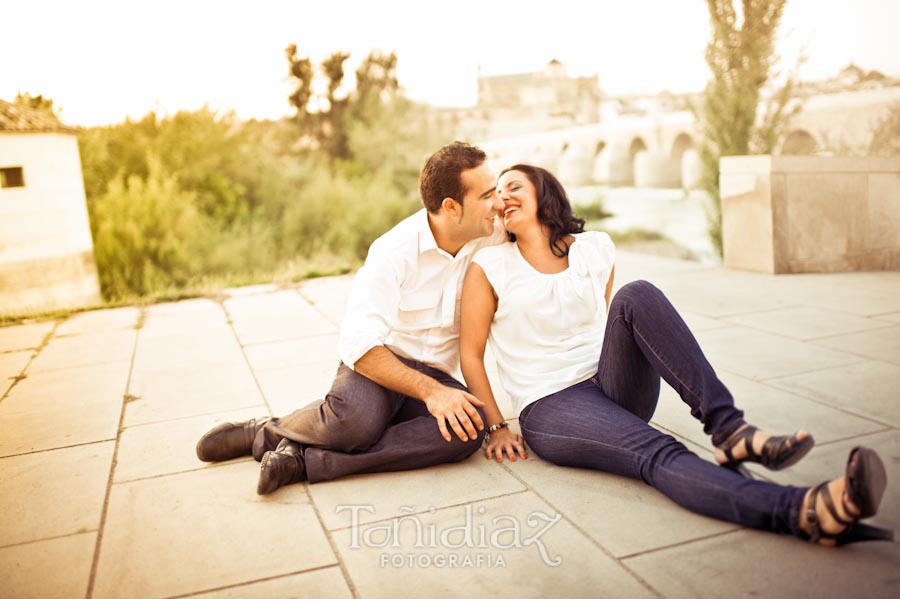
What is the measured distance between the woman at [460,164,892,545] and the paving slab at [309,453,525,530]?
0.16m

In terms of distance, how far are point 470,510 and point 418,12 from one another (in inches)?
602

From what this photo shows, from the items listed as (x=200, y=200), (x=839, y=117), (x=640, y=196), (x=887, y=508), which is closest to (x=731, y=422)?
(x=887, y=508)

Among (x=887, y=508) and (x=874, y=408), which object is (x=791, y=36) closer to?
(x=874, y=408)

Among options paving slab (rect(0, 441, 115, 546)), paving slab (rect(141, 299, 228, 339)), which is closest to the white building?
paving slab (rect(141, 299, 228, 339))

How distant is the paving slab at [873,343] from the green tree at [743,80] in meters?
3.95

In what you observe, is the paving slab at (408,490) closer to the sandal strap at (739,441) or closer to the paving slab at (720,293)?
the sandal strap at (739,441)

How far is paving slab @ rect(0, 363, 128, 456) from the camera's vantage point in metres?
3.34

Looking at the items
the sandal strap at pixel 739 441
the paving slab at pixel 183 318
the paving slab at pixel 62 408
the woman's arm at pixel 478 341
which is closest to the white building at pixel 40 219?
the paving slab at pixel 183 318

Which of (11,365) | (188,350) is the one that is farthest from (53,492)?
(11,365)

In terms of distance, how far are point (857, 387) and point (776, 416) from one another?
1.83 ft

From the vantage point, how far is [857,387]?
3342mm

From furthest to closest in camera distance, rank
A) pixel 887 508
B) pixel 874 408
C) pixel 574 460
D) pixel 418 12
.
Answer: pixel 418 12
pixel 874 408
pixel 574 460
pixel 887 508

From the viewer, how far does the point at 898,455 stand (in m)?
2.58

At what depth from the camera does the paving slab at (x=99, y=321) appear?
19.1ft
